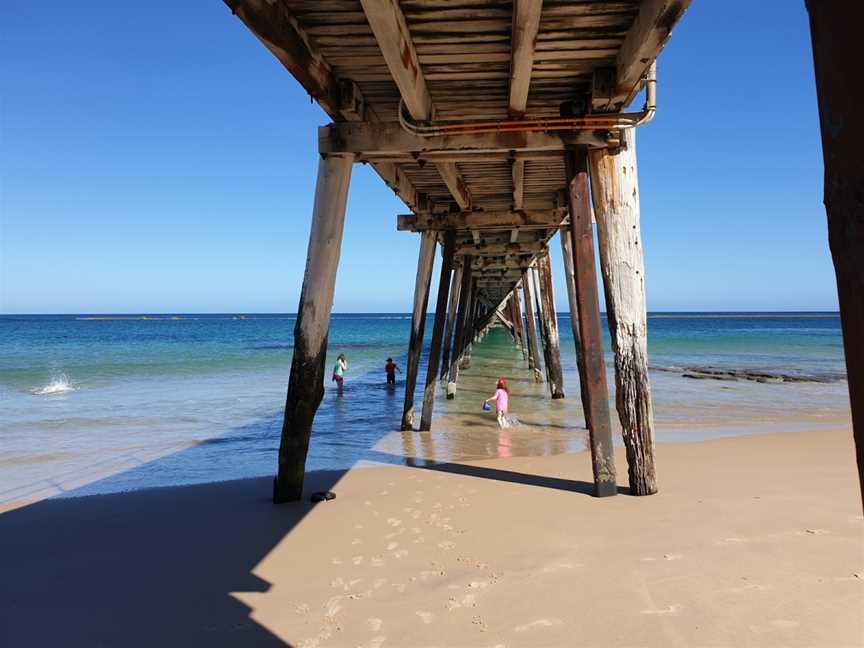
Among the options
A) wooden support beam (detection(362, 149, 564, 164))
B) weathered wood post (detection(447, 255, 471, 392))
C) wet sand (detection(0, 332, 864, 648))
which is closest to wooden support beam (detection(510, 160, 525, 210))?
wooden support beam (detection(362, 149, 564, 164))

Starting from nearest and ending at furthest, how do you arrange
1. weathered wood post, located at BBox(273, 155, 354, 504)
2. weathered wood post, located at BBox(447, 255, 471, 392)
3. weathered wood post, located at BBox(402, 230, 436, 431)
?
weathered wood post, located at BBox(273, 155, 354, 504), weathered wood post, located at BBox(402, 230, 436, 431), weathered wood post, located at BBox(447, 255, 471, 392)

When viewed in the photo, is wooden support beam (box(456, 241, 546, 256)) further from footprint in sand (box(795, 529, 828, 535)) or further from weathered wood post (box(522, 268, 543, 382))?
footprint in sand (box(795, 529, 828, 535))

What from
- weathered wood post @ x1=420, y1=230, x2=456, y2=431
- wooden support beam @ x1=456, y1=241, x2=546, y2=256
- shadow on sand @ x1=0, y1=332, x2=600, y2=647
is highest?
wooden support beam @ x1=456, y1=241, x2=546, y2=256

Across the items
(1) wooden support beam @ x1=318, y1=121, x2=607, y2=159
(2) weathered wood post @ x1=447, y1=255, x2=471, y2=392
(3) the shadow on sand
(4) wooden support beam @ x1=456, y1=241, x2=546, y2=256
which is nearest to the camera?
(3) the shadow on sand

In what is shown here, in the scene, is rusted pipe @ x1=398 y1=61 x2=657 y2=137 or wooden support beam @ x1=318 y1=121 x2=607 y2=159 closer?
rusted pipe @ x1=398 y1=61 x2=657 y2=137

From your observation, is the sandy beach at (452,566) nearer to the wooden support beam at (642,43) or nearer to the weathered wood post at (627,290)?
the weathered wood post at (627,290)

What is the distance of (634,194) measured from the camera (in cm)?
446

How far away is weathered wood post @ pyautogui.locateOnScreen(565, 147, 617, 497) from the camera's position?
14.7 feet

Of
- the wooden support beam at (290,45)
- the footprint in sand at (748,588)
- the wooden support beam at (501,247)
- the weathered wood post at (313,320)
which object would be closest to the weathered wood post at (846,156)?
the footprint in sand at (748,588)

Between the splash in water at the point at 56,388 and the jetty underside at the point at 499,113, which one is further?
the splash in water at the point at 56,388

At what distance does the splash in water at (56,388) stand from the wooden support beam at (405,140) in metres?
13.4

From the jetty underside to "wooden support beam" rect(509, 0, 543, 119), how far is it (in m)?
0.01

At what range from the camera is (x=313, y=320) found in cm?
456

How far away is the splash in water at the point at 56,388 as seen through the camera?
1459 cm
